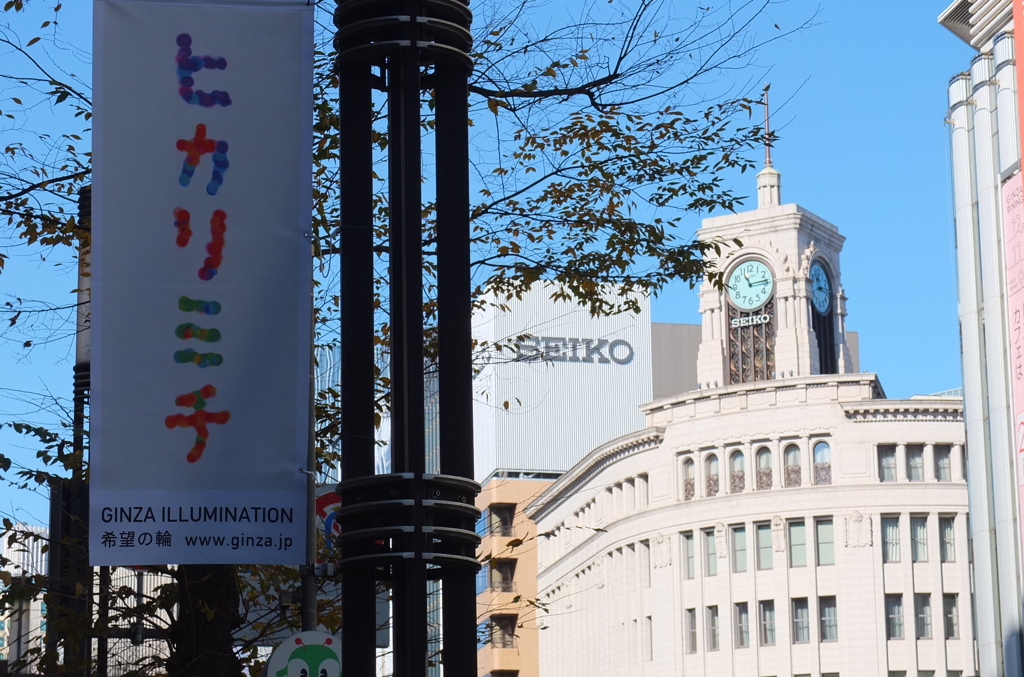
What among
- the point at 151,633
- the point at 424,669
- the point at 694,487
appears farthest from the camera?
the point at 694,487

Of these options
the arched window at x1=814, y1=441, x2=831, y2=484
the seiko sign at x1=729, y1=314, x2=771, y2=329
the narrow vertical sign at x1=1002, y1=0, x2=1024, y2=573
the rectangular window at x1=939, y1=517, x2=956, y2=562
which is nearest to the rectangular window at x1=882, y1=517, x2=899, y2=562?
the rectangular window at x1=939, y1=517, x2=956, y2=562

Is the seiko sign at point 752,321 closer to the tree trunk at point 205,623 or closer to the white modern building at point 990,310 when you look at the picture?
the white modern building at point 990,310

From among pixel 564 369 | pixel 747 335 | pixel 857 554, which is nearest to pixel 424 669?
pixel 857 554

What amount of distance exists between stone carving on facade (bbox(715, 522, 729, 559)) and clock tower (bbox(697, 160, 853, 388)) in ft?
72.8

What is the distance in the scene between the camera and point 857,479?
8050 cm

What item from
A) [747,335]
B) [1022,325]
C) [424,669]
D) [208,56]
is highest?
[747,335]

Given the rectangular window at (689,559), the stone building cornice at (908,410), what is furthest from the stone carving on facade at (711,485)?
the stone building cornice at (908,410)

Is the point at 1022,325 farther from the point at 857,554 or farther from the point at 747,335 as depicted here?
the point at 747,335

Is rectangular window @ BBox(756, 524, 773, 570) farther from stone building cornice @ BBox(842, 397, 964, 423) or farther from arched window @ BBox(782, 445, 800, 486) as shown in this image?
stone building cornice @ BBox(842, 397, 964, 423)

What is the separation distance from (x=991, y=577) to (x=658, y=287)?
122ft

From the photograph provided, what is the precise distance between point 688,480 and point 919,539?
1257cm

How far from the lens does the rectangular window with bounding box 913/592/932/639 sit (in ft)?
255

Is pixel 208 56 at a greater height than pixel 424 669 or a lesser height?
greater

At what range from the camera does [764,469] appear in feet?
273
